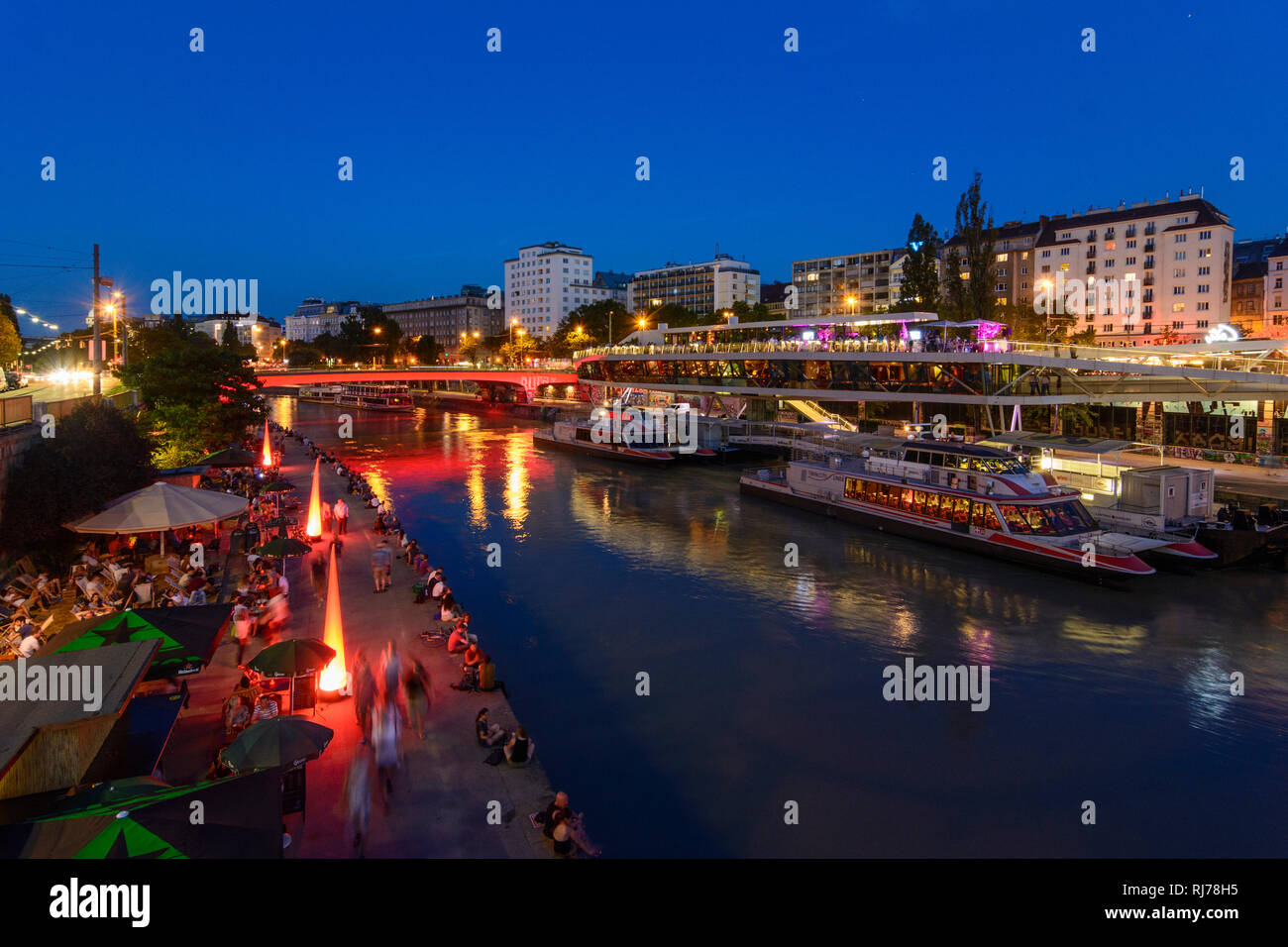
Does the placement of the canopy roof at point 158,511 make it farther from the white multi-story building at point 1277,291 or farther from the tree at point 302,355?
the tree at point 302,355

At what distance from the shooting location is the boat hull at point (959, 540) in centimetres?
2414

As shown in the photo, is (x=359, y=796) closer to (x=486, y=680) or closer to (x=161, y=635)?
(x=486, y=680)

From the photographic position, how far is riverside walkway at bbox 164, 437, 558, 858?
30.5ft

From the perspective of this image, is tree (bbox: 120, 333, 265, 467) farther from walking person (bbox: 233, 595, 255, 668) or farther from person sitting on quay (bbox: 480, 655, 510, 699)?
person sitting on quay (bbox: 480, 655, 510, 699)

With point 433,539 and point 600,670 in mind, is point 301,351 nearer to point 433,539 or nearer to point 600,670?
point 433,539

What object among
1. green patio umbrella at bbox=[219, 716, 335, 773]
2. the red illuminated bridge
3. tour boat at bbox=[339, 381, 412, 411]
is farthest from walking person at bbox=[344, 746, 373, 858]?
tour boat at bbox=[339, 381, 412, 411]

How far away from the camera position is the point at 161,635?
1239 cm

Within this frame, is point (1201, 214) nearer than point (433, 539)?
No
